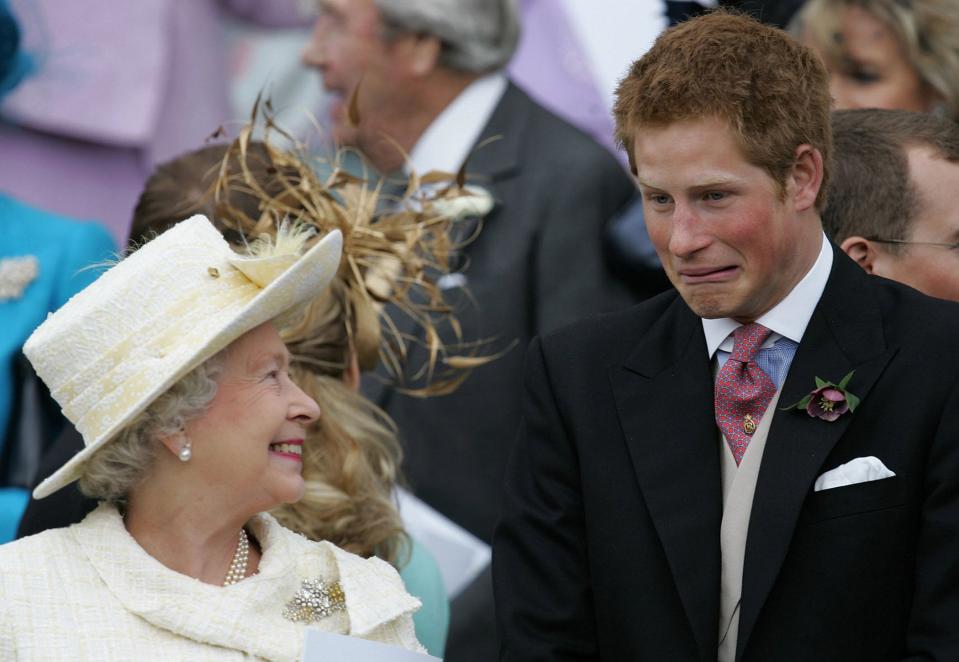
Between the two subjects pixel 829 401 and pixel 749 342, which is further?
pixel 749 342

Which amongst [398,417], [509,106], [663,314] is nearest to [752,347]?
[663,314]

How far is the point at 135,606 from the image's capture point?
118 inches

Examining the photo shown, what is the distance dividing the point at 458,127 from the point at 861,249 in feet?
6.60

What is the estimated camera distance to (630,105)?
3.03m

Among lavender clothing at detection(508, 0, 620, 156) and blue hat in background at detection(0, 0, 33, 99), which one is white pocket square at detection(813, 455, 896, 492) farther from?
lavender clothing at detection(508, 0, 620, 156)

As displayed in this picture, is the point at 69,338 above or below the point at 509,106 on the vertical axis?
above

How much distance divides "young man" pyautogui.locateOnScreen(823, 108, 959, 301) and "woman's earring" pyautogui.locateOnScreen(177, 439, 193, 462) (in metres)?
1.41

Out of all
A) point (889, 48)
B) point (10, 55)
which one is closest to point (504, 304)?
point (889, 48)

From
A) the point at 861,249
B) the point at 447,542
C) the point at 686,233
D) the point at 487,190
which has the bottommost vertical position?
the point at 447,542

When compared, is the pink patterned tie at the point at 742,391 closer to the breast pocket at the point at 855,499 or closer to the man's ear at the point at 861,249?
the breast pocket at the point at 855,499

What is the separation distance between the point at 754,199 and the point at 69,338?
119 centimetres

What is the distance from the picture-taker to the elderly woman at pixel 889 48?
5082mm

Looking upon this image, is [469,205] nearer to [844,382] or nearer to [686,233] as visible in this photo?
[686,233]

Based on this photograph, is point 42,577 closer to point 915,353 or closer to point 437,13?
point 915,353
